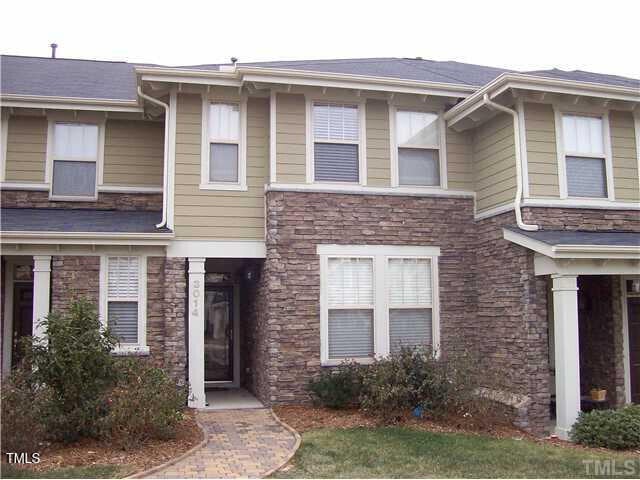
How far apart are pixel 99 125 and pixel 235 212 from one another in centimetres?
365

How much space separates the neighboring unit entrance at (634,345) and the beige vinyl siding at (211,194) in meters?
6.68

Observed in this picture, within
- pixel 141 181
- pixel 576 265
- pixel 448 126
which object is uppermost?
pixel 448 126

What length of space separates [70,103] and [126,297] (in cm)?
408

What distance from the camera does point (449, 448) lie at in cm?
811

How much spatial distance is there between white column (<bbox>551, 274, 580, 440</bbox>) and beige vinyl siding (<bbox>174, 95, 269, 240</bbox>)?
198 inches

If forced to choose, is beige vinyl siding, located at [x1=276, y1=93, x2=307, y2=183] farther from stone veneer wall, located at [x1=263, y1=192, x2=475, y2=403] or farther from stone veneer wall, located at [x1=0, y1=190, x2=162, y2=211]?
stone veneer wall, located at [x1=0, y1=190, x2=162, y2=211]

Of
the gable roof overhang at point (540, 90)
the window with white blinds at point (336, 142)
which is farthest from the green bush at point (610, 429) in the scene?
the window with white blinds at point (336, 142)

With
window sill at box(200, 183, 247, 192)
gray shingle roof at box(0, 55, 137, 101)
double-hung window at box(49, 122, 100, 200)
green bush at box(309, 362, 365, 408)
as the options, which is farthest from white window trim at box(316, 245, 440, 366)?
gray shingle roof at box(0, 55, 137, 101)

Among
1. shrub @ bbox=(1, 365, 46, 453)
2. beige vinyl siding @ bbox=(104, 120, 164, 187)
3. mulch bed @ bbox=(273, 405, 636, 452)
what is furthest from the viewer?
beige vinyl siding @ bbox=(104, 120, 164, 187)

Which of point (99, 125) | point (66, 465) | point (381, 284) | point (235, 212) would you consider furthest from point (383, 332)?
point (99, 125)

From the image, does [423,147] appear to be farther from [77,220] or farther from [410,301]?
[77,220]

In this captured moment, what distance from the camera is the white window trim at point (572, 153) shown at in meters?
10.7

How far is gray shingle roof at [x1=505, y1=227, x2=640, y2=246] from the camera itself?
959 centimetres

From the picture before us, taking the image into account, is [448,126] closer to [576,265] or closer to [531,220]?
[531,220]
